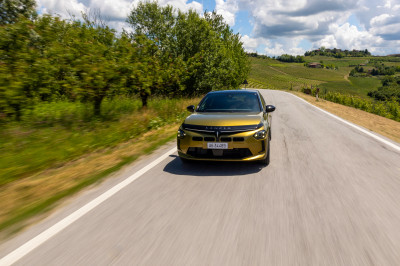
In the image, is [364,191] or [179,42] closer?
[364,191]

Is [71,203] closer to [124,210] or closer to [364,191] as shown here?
[124,210]

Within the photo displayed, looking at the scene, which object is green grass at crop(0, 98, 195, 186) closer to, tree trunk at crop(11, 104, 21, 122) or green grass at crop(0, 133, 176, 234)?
tree trunk at crop(11, 104, 21, 122)

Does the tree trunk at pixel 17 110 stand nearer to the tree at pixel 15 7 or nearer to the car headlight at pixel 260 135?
the car headlight at pixel 260 135

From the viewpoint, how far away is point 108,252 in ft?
8.61

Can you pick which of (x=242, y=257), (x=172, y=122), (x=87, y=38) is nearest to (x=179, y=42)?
(x=172, y=122)

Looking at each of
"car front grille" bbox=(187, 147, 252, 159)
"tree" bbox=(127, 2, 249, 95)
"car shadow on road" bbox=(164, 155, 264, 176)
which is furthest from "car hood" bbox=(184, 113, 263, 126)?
"tree" bbox=(127, 2, 249, 95)

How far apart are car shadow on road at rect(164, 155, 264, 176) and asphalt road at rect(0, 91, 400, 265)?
0.02 metres

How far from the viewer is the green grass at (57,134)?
5469mm

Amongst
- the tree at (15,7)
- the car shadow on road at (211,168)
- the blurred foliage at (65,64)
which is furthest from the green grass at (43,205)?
the tree at (15,7)

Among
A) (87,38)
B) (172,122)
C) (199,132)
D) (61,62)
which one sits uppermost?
(87,38)

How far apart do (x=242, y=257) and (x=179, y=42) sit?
1031 inches

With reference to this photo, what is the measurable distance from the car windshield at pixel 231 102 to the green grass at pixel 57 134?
9.60 feet

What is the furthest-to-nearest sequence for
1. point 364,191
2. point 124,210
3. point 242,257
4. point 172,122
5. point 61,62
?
point 172,122, point 61,62, point 364,191, point 124,210, point 242,257

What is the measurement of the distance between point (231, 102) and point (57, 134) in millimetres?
4274
